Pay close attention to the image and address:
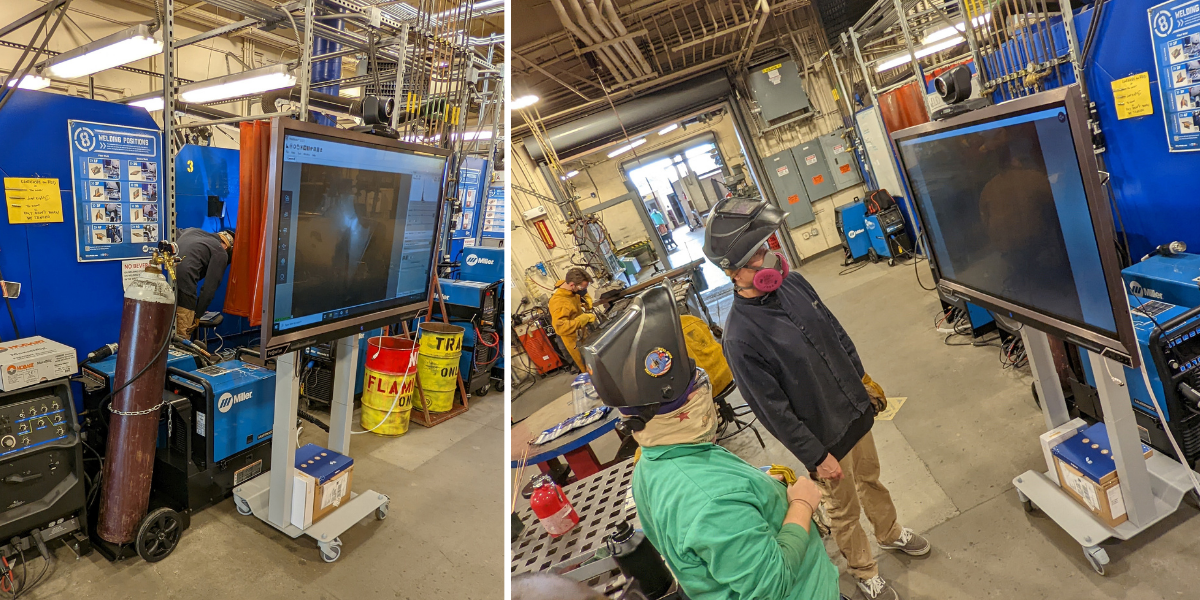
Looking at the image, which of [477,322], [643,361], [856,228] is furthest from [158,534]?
[856,228]

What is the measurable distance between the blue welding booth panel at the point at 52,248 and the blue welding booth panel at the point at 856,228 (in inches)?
324

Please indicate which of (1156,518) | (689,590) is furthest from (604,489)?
(1156,518)

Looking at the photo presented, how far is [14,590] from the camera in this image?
2.85 meters

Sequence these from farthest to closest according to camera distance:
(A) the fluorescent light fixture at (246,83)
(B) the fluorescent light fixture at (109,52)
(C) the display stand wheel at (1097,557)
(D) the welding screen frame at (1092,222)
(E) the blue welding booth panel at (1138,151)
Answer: (A) the fluorescent light fixture at (246,83) → (B) the fluorescent light fixture at (109,52) → (E) the blue welding booth panel at (1138,151) → (C) the display stand wheel at (1097,557) → (D) the welding screen frame at (1092,222)

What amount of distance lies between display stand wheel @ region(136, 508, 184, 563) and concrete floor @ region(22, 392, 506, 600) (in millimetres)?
57

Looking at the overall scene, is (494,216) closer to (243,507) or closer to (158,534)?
(243,507)

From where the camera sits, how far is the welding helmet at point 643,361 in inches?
53.8

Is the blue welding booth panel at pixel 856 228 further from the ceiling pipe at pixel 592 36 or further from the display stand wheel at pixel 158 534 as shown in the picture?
the display stand wheel at pixel 158 534

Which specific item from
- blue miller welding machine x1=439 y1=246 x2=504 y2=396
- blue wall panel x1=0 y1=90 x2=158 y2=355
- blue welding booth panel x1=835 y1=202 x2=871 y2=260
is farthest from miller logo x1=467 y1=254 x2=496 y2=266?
blue welding booth panel x1=835 y1=202 x2=871 y2=260

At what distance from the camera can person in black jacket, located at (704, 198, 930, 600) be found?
85.0 inches

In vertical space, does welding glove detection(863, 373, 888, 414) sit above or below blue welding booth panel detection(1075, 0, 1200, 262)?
below

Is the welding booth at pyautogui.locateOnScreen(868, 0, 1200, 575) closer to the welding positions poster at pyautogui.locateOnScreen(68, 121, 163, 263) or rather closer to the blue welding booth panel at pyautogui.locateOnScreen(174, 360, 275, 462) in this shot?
the blue welding booth panel at pyautogui.locateOnScreen(174, 360, 275, 462)

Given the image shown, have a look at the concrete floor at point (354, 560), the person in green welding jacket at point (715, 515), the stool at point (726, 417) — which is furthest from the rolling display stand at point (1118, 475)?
the concrete floor at point (354, 560)

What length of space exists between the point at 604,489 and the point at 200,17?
33.2 feet
